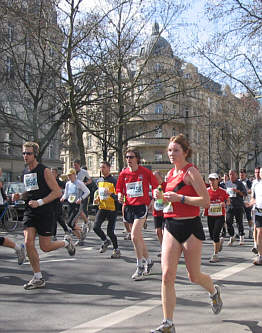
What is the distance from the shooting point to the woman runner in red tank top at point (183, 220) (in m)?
3.98

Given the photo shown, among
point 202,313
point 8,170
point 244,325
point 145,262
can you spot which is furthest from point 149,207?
point 8,170

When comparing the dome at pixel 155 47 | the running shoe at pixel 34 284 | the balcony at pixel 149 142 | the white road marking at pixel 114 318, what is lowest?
the white road marking at pixel 114 318

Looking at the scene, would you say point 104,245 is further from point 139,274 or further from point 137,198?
point 139,274

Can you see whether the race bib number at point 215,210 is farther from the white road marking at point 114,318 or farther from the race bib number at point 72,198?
the white road marking at point 114,318

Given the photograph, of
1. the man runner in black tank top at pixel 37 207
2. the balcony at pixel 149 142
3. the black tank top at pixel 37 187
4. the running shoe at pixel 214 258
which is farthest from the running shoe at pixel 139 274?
the balcony at pixel 149 142

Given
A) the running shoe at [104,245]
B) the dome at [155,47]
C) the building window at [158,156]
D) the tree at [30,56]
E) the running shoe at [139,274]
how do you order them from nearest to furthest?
the running shoe at [139,274], the running shoe at [104,245], the tree at [30,56], the dome at [155,47], the building window at [158,156]

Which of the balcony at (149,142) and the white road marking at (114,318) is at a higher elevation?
the balcony at (149,142)

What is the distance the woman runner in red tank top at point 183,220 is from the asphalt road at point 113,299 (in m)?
0.55

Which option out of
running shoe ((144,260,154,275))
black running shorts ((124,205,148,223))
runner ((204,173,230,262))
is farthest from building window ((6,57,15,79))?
running shoe ((144,260,154,275))

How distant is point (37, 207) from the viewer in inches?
228

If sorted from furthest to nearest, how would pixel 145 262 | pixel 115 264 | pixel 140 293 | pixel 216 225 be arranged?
pixel 216 225, pixel 115 264, pixel 145 262, pixel 140 293

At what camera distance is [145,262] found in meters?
6.72

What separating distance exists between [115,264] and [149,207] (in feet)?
4.48

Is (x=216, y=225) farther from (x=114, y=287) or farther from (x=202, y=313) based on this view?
(x=202, y=313)
